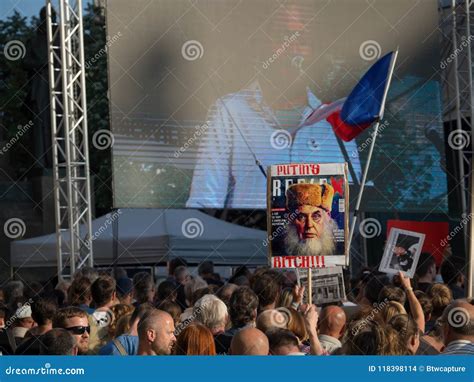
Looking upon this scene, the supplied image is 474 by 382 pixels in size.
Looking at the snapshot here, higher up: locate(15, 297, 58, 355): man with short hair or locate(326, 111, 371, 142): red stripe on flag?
locate(326, 111, 371, 142): red stripe on flag

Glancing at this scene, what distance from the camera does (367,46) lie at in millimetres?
14375

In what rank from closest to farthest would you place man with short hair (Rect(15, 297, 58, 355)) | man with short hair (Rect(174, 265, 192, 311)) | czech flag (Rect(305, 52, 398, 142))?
man with short hair (Rect(15, 297, 58, 355)) → man with short hair (Rect(174, 265, 192, 311)) → czech flag (Rect(305, 52, 398, 142))

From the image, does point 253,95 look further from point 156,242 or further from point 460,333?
point 460,333

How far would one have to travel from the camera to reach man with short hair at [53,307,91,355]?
607 cm

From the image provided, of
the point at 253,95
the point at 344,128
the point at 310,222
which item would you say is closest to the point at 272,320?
the point at 310,222

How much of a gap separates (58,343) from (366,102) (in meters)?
7.71

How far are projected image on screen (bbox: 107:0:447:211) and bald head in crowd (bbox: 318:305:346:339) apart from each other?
25.0 ft

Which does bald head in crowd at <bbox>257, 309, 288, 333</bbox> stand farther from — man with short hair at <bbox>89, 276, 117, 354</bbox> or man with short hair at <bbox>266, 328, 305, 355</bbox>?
man with short hair at <bbox>89, 276, 117, 354</bbox>

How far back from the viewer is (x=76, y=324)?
608cm

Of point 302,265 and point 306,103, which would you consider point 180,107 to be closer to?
point 306,103

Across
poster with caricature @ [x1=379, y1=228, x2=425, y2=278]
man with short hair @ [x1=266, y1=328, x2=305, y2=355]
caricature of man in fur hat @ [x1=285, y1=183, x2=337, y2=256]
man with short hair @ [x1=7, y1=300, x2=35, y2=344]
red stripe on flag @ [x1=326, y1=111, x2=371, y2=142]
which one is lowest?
man with short hair @ [x1=7, y1=300, x2=35, y2=344]

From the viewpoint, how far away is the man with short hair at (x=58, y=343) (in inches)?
209

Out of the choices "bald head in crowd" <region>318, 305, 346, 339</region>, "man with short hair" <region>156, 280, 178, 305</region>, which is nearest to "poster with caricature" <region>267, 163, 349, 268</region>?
"man with short hair" <region>156, 280, 178, 305</region>

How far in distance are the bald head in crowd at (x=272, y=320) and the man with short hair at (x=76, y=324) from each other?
938 mm
